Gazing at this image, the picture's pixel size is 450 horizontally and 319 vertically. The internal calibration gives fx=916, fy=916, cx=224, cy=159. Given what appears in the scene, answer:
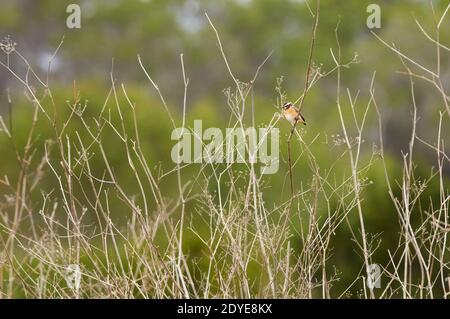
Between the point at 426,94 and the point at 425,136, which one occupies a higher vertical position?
the point at 426,94

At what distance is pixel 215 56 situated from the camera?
32.2 m

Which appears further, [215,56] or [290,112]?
[215,56]

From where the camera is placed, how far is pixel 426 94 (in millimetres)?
26312

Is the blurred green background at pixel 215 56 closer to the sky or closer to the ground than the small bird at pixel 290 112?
closer to the sky

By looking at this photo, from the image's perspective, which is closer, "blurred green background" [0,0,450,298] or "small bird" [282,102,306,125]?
"small bird" [282,102,306,125]

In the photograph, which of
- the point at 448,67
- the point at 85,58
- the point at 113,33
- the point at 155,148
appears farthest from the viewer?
the point at 113,33

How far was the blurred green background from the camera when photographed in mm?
23609

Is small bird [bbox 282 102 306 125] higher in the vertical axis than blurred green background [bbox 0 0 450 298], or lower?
lower

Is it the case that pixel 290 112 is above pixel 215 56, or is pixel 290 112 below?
below

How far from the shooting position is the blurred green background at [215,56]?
23.6m

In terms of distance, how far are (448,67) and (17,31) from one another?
15597 mm

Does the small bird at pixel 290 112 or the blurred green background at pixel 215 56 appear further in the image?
the blurred green background at pixel 215 56
